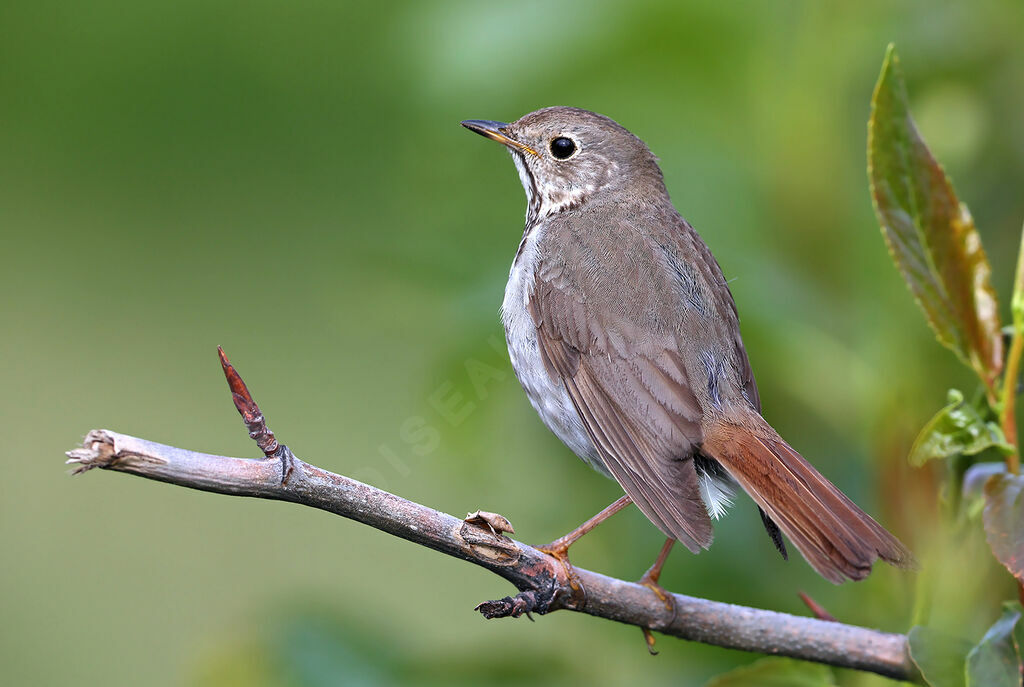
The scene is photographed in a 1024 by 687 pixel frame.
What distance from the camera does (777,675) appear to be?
8.26 ft

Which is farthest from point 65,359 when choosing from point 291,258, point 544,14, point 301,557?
point 544,14

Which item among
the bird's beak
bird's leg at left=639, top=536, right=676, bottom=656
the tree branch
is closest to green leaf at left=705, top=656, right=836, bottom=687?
the tree branch

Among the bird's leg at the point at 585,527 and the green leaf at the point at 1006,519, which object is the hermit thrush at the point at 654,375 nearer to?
the bird's leg at the point at 585,527

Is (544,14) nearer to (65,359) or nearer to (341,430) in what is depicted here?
(341,430)

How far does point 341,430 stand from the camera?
6164mm

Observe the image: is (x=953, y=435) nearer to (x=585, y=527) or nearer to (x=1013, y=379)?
(x=1013, y=379)

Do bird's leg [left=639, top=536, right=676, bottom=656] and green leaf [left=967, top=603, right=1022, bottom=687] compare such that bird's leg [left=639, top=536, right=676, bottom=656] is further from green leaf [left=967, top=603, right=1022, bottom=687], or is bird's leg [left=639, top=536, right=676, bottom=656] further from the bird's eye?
the bird's eye

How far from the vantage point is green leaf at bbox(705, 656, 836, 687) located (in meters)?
2.50

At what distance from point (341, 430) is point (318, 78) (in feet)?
6.46

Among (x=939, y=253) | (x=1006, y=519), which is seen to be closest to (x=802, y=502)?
(x=1006, y=519)

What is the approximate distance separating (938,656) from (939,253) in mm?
818

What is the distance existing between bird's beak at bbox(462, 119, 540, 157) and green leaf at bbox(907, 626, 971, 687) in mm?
1854

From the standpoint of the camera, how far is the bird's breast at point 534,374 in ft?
9.65

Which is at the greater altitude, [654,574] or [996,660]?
[654,574]
